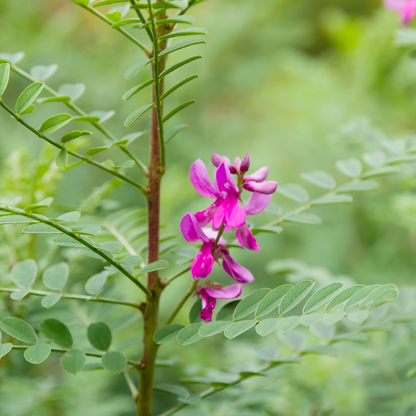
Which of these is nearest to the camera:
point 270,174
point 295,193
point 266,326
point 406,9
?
point 266,326

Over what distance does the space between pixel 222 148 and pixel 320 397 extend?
1274mm

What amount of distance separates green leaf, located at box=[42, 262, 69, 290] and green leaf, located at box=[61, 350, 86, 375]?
0.30ft

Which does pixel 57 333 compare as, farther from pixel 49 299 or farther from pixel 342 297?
pixel 342 297

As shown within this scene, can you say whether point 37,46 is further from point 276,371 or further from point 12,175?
point 276,371

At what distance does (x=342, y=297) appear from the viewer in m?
0.40

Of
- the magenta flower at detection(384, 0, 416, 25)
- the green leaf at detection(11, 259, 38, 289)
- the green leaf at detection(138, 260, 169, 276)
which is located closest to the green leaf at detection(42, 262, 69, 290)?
the green leaf at detection(11, 259, 38, 289)

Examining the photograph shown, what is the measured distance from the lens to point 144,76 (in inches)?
59.0

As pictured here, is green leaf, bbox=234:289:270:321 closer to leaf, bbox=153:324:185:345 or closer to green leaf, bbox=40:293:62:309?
leaf, bbox=153:324:185:345

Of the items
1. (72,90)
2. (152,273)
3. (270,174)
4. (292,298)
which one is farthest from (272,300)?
(270,174)

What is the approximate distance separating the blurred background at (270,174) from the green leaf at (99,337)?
165mm

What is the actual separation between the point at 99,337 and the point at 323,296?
230mm

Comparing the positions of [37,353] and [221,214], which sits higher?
[221,214]

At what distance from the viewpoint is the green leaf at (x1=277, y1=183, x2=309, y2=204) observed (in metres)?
0.62

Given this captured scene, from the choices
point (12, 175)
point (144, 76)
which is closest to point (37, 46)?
point (144, 76)
